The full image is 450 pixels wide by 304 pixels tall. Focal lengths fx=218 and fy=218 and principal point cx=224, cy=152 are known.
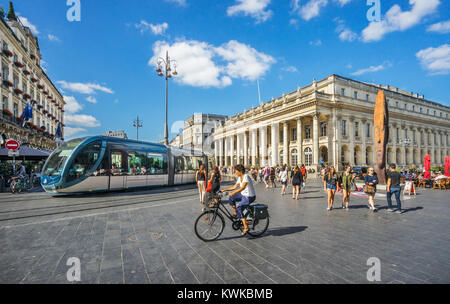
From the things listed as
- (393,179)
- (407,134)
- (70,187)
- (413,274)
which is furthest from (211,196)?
(407,134)

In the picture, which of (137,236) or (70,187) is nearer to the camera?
(137,236)

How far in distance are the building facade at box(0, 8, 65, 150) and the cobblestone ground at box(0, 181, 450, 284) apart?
76.2 ft

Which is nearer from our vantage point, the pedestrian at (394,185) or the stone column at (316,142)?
the pedestrian at (394,185)

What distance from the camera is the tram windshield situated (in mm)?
10202

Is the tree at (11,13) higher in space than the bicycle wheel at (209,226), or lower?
higher

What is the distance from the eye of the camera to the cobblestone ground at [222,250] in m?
3.15

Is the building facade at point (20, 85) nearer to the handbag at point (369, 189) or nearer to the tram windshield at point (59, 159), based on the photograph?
the tram windshield at point (59, 159)

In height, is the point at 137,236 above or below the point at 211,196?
below

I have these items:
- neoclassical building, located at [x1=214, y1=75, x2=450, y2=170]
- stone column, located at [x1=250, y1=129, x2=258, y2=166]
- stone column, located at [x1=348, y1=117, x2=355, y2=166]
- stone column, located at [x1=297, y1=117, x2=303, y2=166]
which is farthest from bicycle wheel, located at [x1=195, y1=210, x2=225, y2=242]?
stone column, located at [x1=250, y1=129, x2=258, y2=166]

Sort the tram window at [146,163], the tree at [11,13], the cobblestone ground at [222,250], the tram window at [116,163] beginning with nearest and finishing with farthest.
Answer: the cobblestone ground at [222,250]
the tram window at [116,163]
the tram window at [146,163]
the tree at [11,13]

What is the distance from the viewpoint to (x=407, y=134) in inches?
1780

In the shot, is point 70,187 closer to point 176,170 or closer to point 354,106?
point 176,170

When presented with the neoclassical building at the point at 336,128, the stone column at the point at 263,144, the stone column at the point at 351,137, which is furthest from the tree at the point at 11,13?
the stone column at the point at 351,137
